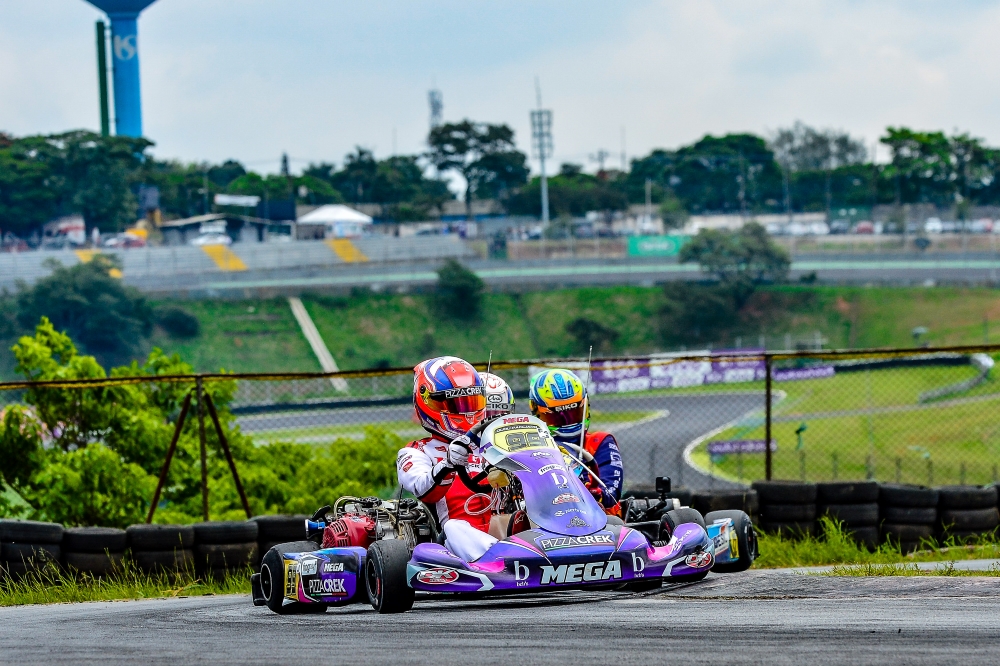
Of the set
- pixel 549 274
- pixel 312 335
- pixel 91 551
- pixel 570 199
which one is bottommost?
pixel 312 335

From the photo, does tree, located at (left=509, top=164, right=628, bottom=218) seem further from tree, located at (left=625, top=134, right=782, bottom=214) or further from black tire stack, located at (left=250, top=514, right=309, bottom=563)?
black tire stack, located at (left=250, top=514, right=309, bottom=563)

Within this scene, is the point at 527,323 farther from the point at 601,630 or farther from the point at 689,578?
the point at 601,630

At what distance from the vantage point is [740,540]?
8781 mm

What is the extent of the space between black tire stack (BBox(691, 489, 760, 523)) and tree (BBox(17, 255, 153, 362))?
7915cm

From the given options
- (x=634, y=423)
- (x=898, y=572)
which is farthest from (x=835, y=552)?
(x=634, y=423)

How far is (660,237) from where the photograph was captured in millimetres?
111000

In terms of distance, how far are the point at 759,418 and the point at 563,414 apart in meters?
34.0

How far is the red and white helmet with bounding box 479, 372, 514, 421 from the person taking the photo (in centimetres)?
Answer: 892

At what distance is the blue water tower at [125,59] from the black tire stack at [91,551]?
441 ft

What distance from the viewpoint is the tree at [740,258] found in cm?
9906

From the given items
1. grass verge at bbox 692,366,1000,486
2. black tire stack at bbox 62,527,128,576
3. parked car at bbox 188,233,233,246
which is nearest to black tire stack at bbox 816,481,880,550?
black tire stack at bbox 62,527,128,576

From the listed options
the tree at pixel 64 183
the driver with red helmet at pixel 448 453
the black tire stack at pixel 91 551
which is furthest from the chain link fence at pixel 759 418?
the tree at pixel 64 183

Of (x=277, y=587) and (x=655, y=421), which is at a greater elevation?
(x=277, y=587)

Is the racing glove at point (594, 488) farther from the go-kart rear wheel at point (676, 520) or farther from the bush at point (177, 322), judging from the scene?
the bush at point (177, 322)
